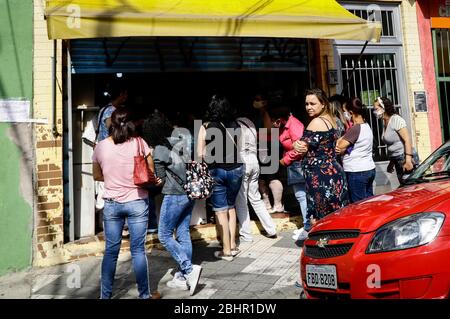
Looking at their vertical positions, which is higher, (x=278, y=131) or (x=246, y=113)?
(x=246, y=113)

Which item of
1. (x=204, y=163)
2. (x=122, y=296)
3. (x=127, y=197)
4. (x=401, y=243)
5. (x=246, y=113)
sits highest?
(x=246, y=113)

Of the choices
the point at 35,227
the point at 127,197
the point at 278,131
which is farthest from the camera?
the point at 278,131

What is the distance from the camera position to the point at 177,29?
4.65 meters

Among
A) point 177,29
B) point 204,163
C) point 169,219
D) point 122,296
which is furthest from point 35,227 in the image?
point 177,29

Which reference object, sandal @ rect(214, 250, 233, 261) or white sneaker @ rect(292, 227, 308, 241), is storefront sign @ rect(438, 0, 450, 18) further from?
sandal @ rect(214, 250, 233, 261)

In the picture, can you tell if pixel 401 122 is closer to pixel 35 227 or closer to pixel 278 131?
pixel 278 131

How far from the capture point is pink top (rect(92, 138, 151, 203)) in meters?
3.68

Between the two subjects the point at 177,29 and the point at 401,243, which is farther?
the point at 177,29

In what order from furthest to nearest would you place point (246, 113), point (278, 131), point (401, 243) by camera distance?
point (246, 113) < point (278, 131) < point (401, 243)

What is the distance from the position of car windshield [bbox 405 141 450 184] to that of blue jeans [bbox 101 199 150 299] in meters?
2.56

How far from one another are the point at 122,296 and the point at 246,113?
4.42 meters

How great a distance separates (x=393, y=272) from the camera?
8.59ft

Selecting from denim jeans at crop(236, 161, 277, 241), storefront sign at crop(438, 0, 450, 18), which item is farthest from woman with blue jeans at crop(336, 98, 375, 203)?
storefront sign at crop(438, 0, 450, 18)

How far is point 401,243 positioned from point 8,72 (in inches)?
202
